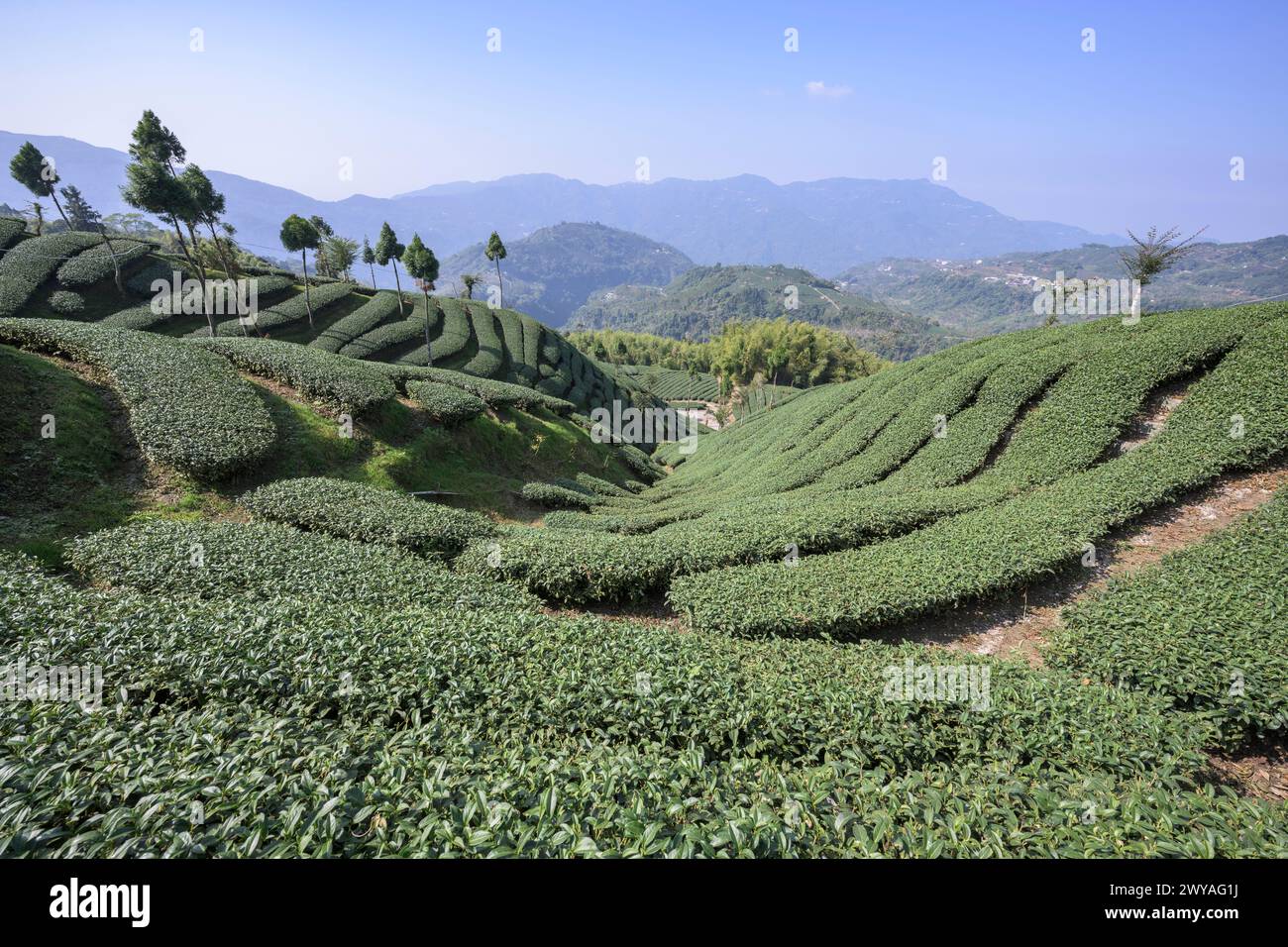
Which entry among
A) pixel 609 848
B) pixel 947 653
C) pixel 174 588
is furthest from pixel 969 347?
pixel 174 588

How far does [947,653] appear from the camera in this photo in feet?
32.1

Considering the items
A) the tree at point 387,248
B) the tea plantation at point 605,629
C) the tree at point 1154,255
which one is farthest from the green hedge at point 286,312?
the tree at point 1154,255

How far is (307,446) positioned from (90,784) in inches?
723

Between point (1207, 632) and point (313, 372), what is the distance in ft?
100

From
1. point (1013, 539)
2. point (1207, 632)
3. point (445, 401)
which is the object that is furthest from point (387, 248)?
point (1207, 632)

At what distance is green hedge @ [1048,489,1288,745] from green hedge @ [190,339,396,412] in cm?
2618

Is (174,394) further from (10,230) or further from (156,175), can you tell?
(10,230)

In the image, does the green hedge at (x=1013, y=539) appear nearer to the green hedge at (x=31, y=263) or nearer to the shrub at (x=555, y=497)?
the shrub at (x=555, y=497)

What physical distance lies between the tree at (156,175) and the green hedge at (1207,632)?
54.9 metres

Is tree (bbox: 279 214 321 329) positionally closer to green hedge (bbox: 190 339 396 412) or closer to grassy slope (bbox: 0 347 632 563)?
green hedge (bbox: 190 339 396 412)

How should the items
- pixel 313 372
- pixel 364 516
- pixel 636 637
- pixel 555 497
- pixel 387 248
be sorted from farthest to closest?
pixel 387 248 < pixel 555 497 < pixel 313 372 < pixel 364 516 < pixel 636 637

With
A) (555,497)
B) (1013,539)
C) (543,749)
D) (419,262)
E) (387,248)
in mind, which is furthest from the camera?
(387,248)

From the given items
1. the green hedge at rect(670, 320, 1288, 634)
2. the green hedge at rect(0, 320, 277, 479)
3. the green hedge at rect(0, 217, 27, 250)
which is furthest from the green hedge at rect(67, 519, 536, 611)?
the green hedge at rect(0, 217, 27, 250)

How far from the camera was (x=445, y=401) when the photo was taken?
26.0 meters
